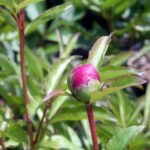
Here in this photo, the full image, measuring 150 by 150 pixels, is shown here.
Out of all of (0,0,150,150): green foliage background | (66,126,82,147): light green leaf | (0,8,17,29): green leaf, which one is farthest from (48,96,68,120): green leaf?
(0,8,17,29): green leaf

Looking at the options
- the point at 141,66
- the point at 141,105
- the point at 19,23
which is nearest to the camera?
the point at 19,23

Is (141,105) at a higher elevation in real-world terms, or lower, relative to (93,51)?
lower

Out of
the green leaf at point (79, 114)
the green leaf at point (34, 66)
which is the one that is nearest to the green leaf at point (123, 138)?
the green leaf at point (79, 114)

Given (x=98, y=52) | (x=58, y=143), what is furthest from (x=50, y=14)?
(x=58, y=143)

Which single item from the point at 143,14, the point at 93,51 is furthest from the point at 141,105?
the point at 93,51

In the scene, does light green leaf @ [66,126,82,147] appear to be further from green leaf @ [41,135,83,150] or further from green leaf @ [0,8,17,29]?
green leaf @ [0,8,17,29]

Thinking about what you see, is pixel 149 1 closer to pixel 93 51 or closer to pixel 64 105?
pixel 64 105

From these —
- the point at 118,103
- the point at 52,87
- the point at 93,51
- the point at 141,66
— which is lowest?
the point at 141,66
